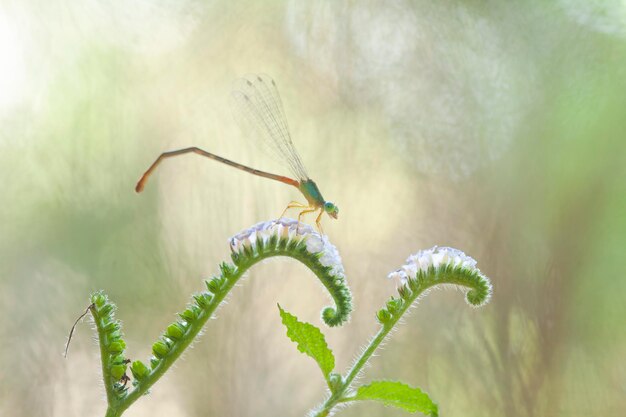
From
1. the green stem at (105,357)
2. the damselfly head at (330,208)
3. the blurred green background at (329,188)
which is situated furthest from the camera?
the blurred green background at (329,188)

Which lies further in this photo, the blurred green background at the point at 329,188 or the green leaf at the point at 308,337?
the blurred green background at the point at 329,188

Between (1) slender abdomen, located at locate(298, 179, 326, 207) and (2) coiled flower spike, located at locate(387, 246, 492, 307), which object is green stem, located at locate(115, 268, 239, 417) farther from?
(1) slender abdomen, located at locate(298, 179, 326, 207)

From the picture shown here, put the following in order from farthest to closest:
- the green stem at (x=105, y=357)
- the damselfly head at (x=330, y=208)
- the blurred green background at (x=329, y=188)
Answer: the blurred green background at (x=329, y=188)
the damselfly head at (x=330, y=208)
the green stem at (x=105, y=357)

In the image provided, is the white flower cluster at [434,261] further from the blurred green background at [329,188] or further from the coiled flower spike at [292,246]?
the blurred green background at [329,188]

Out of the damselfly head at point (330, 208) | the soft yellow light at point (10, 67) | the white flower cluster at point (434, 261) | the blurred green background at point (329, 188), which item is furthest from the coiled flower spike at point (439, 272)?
the soft yellow light at point (10, 67)

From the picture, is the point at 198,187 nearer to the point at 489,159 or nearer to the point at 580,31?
the point at 489,159

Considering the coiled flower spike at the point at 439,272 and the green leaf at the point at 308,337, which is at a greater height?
the coiled flower spike at the point at 439,272

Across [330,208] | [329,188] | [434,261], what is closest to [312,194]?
[330,208]

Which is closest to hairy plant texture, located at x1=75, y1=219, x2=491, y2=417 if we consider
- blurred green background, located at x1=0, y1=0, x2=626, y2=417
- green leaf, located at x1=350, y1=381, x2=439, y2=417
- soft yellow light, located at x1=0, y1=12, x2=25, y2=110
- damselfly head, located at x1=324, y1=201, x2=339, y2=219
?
green leaf, located at x1=350, y1=381, x2=439, y2=417

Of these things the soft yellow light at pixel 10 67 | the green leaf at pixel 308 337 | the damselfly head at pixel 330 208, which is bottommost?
the green leaf at pixel 308 337
